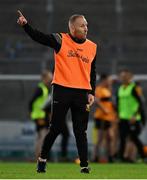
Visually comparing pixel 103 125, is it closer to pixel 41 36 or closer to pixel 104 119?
pixel 104 119

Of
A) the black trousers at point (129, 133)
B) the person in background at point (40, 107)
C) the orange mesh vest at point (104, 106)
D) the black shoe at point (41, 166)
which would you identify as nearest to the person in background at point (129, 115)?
the black trousers at point (129, 133)

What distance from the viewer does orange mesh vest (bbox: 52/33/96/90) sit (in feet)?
28.2

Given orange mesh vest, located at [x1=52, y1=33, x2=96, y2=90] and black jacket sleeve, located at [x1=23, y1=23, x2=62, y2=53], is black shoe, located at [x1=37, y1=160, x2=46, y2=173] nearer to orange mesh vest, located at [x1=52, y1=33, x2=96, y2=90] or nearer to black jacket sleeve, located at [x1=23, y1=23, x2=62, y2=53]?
orange mesh vest, located at [x1=52, y1=33, x2=96, y2=90]

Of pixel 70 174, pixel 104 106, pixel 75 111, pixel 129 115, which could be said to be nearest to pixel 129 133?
pixel 129 115

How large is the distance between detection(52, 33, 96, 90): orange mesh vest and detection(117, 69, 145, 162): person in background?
7046mm

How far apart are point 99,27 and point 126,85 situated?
7661 millimetres

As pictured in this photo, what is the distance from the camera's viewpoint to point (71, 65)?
8.62 metres

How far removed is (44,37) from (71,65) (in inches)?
18.0

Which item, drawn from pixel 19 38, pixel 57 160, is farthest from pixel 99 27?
pixel 57 160

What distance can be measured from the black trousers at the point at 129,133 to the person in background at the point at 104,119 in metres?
0.30

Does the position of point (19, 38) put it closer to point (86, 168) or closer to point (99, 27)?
point (99, 27)

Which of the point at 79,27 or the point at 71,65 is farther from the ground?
the point at 79,27

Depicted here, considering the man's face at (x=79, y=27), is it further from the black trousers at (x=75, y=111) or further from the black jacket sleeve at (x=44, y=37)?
the black trousers at (x=75, y=111)

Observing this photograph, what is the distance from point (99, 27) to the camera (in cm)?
2320
